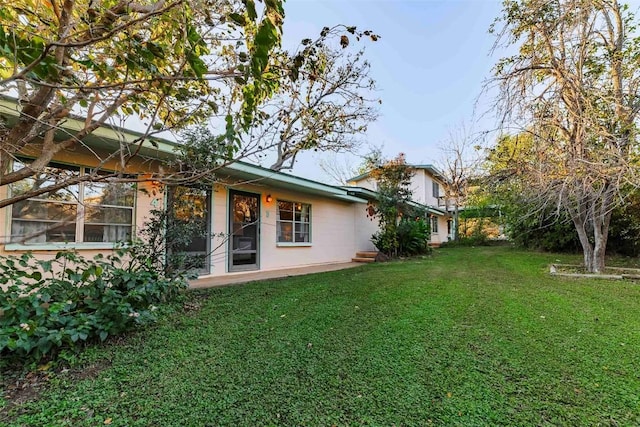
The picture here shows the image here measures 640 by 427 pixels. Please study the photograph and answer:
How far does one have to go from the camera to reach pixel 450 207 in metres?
23.2

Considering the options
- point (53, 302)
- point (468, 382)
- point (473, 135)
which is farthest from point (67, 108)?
point (473, 135)

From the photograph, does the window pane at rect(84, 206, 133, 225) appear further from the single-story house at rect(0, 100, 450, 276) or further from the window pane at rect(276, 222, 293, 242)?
the window pane at rect(276, 222, 293, 242)

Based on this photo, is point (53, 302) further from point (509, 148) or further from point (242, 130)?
point (509, 148)

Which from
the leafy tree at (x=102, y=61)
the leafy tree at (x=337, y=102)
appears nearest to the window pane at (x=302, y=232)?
the leafy tree at (x=337, y=102)

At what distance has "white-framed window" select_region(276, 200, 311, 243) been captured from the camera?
9.32 m

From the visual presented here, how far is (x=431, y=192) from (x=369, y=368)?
2081 centimetres

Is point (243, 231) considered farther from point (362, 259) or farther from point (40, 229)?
point (362, 259)

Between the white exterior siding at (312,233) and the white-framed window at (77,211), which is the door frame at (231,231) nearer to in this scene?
A: the white exterior siding at (312,233)

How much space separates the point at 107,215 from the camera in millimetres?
5582

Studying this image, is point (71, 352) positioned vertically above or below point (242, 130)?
below

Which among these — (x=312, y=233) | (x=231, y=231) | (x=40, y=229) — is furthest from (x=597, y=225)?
(x=40, y=229)

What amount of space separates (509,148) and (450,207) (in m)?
16.6

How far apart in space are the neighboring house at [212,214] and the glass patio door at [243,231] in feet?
0.09

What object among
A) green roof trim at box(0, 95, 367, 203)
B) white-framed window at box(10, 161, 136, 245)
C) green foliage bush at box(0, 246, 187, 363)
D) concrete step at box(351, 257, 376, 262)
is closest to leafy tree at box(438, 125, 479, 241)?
concrete step at box(351, 257, 376, 262)
